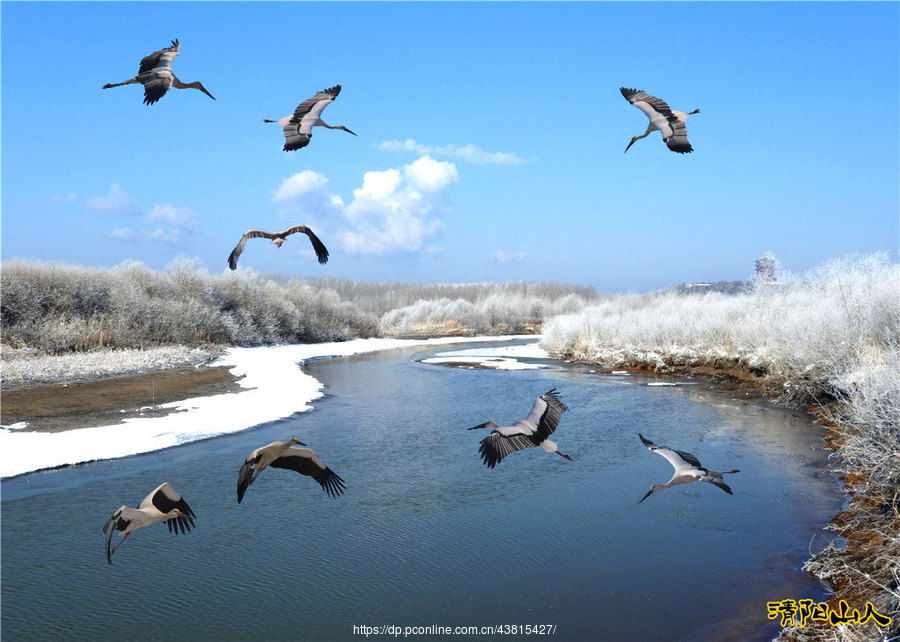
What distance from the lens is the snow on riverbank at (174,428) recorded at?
9898 mm

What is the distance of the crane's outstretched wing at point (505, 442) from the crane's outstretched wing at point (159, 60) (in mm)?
2163

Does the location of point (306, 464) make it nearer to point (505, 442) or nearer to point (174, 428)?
point (505, 442)

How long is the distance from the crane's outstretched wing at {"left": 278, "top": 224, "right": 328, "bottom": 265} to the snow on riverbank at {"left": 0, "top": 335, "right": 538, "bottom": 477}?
8231 millimetres

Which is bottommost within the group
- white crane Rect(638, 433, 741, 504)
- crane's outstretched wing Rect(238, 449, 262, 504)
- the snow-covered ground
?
the snow-covered ground

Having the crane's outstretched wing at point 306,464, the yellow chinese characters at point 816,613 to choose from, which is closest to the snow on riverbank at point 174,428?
the crane's outstretched wing at point 306,464

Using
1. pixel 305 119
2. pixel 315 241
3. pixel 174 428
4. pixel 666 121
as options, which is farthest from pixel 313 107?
pixel 174 428

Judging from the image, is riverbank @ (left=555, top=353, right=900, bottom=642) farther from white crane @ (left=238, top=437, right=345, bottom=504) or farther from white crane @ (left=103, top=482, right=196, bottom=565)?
white crane @ (left=103, top=482, right=196, bottom=565)

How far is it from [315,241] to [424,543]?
Answer: 4.93m

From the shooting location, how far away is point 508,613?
581 cm

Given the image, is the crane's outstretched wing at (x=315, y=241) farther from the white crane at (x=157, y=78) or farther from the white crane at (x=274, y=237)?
the white crane at (x=157, y=78)

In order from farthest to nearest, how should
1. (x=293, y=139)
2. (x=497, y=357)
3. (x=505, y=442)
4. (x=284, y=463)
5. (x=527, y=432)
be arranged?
1. (x=497, y=357)
2. (x=293, y=139)
3. (x=505, y=442)
4. (x=284, y=463)
5. (x=527, y=432)

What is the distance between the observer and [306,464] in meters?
2.94

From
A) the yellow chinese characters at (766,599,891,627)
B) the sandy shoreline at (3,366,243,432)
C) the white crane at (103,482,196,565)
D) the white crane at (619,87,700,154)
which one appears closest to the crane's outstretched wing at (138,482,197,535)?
the white crane at (103,482,196,565)

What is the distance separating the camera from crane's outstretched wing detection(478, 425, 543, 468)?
266cm
